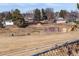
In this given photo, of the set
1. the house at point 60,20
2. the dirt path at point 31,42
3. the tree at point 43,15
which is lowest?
the dirt path at point 31,42

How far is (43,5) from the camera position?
414 ft

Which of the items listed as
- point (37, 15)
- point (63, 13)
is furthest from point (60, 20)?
point (37, 15)

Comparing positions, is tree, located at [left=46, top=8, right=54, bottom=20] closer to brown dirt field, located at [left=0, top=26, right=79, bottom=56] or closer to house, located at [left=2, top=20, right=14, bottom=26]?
brown dirt field, located at [left=0, top=26, right=79, bottom=56]

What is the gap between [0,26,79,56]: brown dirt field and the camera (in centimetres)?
12612

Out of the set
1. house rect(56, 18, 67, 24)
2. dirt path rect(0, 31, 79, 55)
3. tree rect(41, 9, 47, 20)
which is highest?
tree rect(41, 9, 47, 20)

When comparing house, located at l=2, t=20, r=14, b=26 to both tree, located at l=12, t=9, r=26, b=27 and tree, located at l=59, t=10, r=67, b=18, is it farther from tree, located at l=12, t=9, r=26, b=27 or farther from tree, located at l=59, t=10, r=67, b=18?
tree, located at l=59, t=10, r=67, b=18

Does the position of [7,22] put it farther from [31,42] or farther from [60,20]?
[60,20]

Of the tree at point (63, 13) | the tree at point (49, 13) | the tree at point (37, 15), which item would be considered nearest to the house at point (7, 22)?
the tree at point (37, 15)

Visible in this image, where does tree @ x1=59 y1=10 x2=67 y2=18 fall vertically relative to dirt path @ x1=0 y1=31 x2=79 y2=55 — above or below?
above

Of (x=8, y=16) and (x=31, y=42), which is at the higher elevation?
(x=8, y=16)

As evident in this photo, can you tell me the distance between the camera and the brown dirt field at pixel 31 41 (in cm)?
12612

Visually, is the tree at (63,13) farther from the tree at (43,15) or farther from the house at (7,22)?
the house at (7,22)

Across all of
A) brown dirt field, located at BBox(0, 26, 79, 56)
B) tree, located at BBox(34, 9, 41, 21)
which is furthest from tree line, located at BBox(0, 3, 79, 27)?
brown dirt field, located at BBox(0, 26, 79, 56)

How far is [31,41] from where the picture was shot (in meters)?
126
